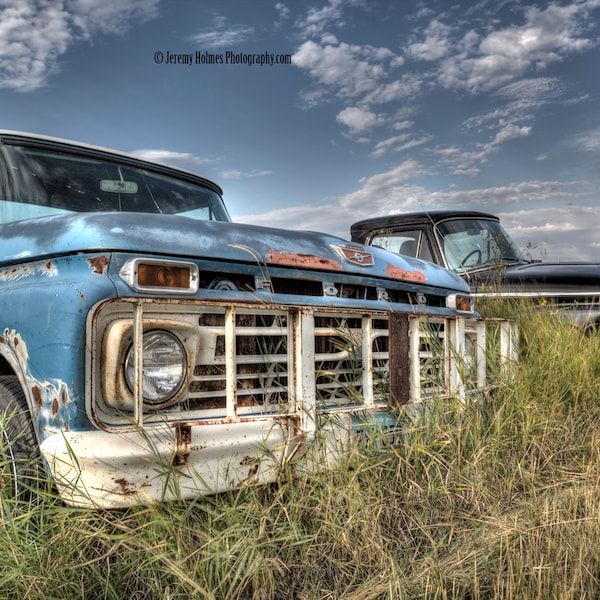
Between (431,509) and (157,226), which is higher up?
(157,226)

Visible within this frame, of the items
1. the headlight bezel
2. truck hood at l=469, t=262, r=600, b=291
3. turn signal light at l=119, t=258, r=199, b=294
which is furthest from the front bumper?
truck hood at l=469, t=262, r=600, b=291

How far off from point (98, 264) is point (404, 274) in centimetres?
161

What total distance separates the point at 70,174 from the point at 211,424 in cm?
173

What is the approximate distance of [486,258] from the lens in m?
6.09

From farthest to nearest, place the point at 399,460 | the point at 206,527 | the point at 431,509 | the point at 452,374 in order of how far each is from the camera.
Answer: the point at 452,374 → the point at 399,460 → the point at 431,509 → the point at 206,527

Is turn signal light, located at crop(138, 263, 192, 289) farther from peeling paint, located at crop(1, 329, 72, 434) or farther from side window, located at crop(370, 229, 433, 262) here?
side window, located at crop(370, 229, 433, 262)

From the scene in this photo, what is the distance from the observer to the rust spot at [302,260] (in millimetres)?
2375

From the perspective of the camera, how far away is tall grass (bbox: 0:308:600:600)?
174 cm

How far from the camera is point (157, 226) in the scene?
2.11 metres

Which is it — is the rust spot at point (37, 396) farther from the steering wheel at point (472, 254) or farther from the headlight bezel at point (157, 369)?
the steering wheel at point (472, 254)

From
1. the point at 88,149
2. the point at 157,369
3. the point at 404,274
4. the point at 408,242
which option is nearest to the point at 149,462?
the point at 157,369

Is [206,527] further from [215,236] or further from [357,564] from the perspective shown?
[215,236]

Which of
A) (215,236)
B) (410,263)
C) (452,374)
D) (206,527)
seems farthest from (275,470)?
(410,263)

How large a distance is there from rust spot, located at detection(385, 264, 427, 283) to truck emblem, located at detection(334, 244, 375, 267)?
15cm
